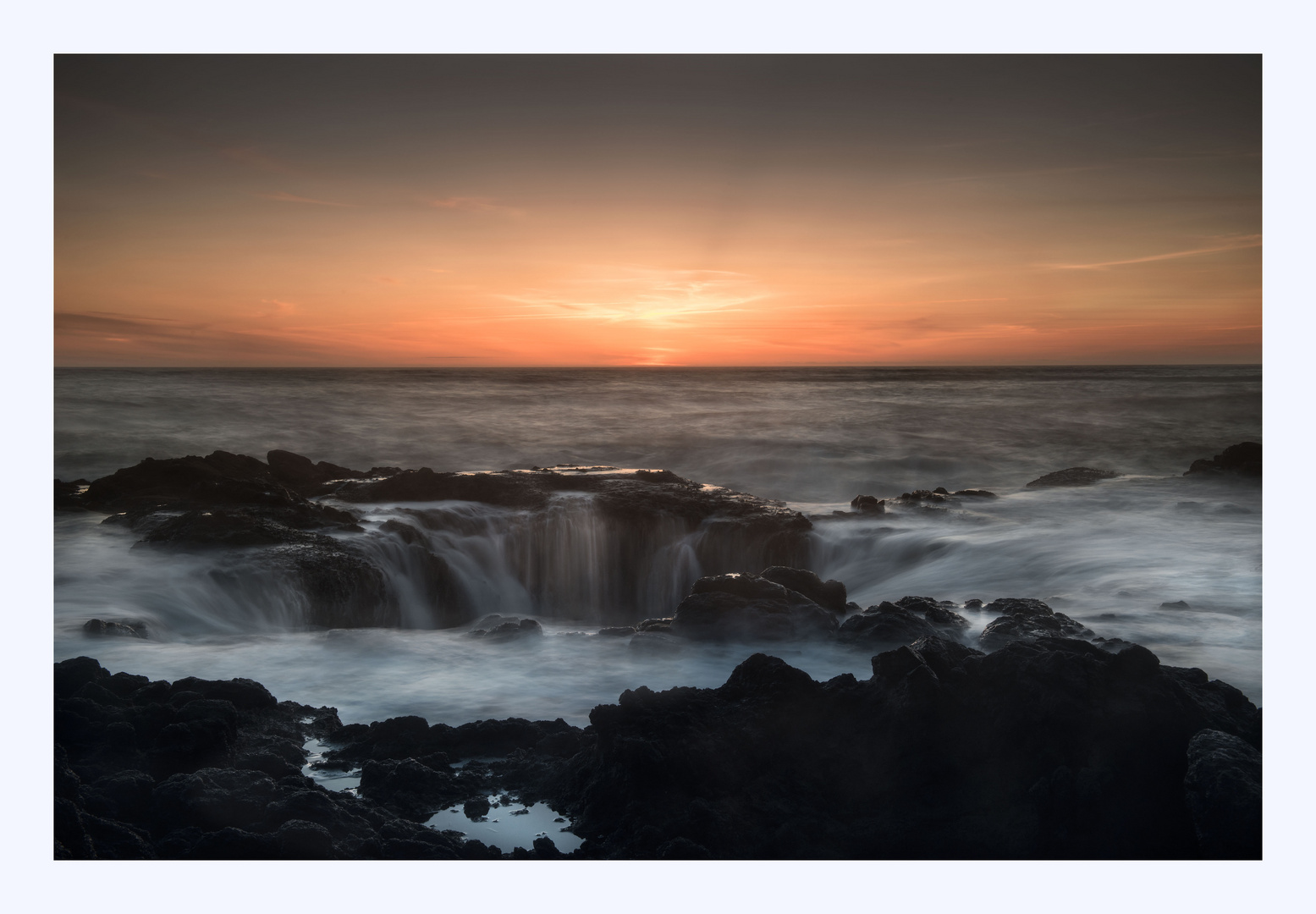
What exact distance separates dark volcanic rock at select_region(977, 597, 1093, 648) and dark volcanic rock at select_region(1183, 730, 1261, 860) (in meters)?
1.74

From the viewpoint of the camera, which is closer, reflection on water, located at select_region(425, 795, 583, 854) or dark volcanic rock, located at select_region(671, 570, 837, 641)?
reflection on water, located at select_region(425, 795, 583, 854)

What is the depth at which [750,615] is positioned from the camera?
5.27 metres

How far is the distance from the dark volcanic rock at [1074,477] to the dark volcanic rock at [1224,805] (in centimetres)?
819

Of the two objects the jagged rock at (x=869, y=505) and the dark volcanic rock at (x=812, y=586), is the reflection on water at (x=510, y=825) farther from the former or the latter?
the jagged rock at (x=869, y=505)

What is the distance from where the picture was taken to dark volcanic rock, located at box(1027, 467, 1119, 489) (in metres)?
10.7

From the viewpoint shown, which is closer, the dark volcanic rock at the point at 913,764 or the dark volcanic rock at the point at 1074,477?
the dark volcanic rock at the point at 913,764

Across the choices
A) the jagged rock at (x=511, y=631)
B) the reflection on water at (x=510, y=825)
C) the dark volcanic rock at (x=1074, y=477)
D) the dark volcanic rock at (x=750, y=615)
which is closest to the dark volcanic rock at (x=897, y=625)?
the dark volcanic rock at (x=750, y=615)

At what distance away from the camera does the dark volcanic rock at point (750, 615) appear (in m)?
5.22

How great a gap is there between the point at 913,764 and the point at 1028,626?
2226 mm

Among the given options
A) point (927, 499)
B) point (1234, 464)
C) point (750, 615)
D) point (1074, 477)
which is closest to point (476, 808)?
point (750, 615)

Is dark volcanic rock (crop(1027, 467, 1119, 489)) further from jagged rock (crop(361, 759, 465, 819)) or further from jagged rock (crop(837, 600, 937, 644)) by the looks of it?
jagged rock (crop(361, 759, 465, 819))

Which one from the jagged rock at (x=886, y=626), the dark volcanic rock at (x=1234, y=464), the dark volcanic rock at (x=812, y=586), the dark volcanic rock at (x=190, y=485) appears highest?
the dark volcanic rock at (x=1234, y=464)

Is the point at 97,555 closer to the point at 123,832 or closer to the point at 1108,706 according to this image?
the point at 123,832

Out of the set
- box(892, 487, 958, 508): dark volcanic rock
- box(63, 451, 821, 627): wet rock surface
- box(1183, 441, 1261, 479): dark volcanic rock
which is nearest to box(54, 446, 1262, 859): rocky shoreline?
box(63, 451, 821, 627): wet rock surface
